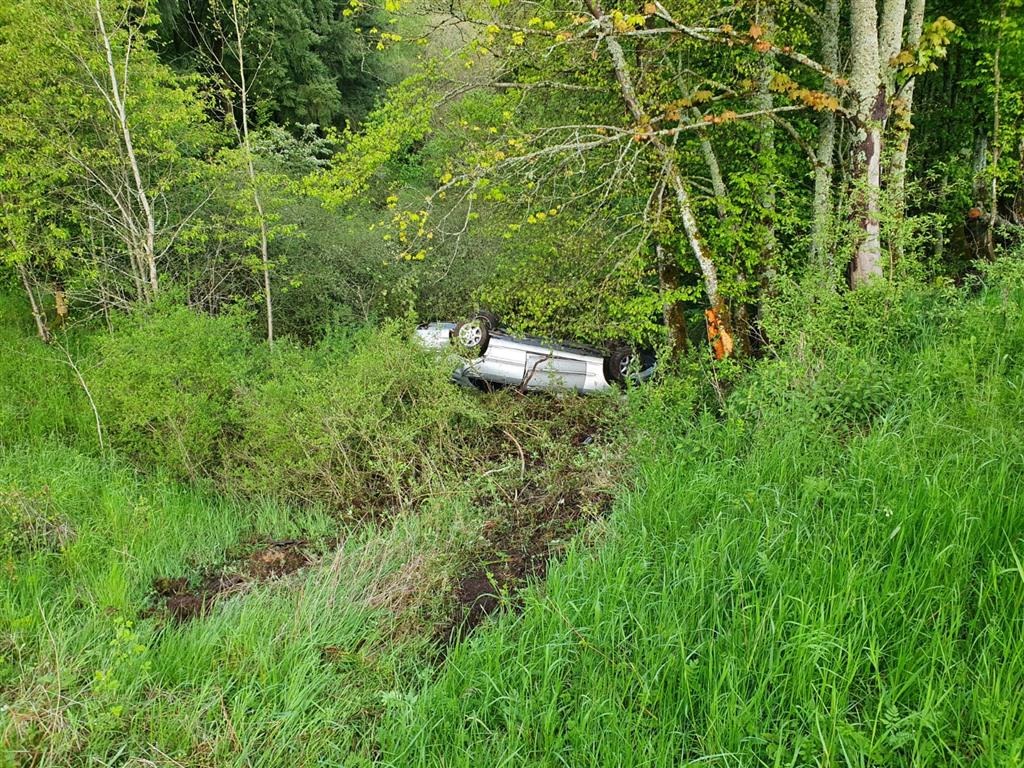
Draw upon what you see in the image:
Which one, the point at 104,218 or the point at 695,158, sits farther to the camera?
the point at 104,218

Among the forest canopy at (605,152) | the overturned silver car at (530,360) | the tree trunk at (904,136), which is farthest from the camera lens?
the overturned silver car at (530,360)

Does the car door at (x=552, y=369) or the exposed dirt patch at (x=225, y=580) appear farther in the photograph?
the car door at (x=552, y=369)

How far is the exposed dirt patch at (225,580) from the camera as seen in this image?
3.38 meters

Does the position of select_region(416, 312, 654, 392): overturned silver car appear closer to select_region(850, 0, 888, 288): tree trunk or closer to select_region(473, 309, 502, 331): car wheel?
select_region(473, 309, 502, 331): car wheel

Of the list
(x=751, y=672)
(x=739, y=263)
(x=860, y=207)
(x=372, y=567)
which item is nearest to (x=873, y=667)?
(x=751, y=672)

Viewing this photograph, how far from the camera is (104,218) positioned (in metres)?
8.43

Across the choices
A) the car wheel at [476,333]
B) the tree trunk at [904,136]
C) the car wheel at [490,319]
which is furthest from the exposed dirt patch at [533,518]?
the tree trunk at [904,136]

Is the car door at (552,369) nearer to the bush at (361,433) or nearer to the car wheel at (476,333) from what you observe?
the car wheel at (476,333)

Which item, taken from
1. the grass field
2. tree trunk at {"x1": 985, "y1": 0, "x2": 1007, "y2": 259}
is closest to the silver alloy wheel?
the grass field

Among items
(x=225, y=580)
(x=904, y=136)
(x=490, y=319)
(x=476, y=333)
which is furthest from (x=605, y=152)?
(x=225, y=580)

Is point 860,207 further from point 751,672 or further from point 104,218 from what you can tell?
point 104,218

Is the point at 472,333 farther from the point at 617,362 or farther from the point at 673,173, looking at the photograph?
the point at 673,173

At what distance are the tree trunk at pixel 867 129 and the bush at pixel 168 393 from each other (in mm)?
6319

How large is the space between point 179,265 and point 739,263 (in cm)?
863
